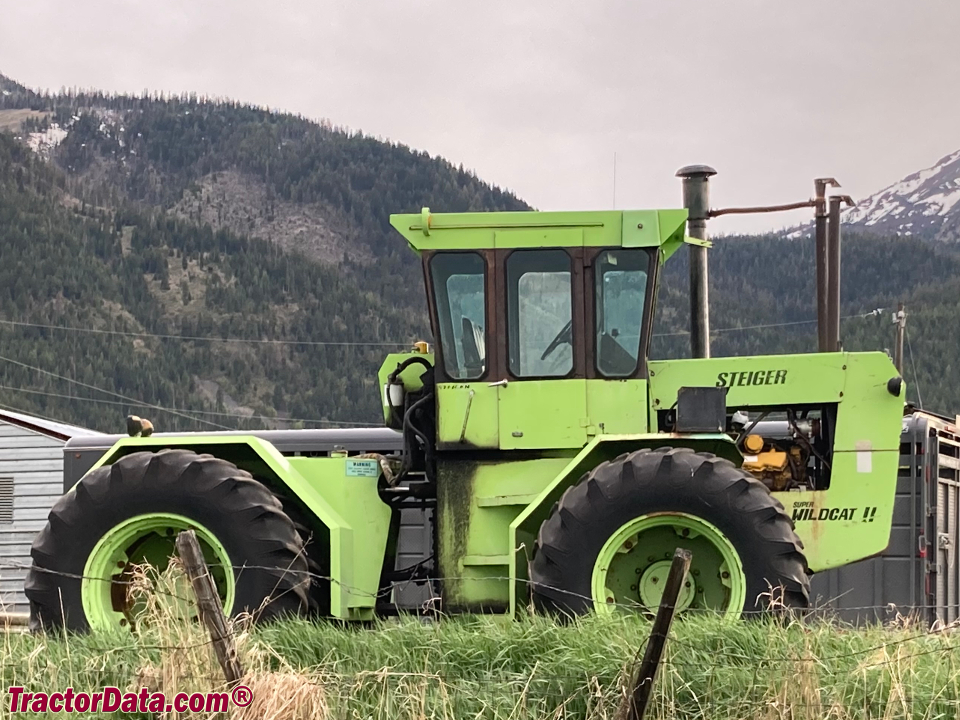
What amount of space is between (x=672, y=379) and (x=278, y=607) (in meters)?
2.97

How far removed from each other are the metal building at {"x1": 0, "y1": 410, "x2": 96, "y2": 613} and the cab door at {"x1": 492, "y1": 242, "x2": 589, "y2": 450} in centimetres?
1678

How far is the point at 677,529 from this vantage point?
820 centimetres

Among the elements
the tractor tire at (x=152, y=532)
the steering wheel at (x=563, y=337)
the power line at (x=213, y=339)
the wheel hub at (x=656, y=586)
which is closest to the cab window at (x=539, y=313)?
the steering wheel at (x=563, y=337)

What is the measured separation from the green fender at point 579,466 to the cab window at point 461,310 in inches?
42.3

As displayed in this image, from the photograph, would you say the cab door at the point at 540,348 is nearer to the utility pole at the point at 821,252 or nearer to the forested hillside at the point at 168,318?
the utility pole at the point at 821,252

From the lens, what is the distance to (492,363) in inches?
358

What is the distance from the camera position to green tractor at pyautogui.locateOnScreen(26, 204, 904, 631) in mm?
8312

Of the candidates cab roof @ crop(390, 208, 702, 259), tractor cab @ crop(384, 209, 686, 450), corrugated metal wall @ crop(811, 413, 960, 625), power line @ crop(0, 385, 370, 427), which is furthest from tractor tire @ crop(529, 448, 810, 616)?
power line @ crop(0, 385, 370, 427)

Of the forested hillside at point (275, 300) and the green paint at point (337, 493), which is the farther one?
the forested hillside at point (275, 300)

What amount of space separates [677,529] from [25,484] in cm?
1843

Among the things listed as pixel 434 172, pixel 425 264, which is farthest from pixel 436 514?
pixel 434 172

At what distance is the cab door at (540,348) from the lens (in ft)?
29.5

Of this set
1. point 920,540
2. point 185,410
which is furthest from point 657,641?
point 185,410

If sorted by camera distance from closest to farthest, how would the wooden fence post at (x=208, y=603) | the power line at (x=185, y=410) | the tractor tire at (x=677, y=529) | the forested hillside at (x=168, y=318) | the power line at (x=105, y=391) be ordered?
the wooden fence post at (x=208, y=603) < the tractor tire at (x=677, y=529) < the power line at (x=185, y=410) < the power line at (x=105, y=391) < the forested hillside at (x=168, y=318)
